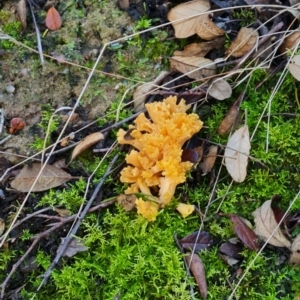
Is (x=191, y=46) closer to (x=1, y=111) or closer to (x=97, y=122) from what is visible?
(x=97, y=122)

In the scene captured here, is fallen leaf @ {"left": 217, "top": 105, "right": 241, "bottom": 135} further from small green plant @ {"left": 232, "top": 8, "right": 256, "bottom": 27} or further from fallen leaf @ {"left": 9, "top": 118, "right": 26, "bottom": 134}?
fallen leaf @ {"left": 9, "top": 118, "right": 26, "bottom": 134}

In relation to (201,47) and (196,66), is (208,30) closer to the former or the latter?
(201,47)

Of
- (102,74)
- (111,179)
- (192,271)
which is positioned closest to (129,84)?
(102,74)

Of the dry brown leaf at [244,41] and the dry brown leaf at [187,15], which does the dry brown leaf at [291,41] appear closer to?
the dry brown leaf at [244,41]

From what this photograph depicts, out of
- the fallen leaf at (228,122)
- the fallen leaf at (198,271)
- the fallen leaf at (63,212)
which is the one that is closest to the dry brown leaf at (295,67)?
the fallen leaf at (228,122)

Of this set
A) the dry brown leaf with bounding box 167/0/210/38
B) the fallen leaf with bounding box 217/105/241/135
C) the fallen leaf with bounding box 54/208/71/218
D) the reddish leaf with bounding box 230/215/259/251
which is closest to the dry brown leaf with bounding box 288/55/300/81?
the fallen leaf with bounding box 217/105/241/135

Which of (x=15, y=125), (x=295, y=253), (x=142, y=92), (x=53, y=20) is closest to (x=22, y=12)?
(x=53, y=20)
